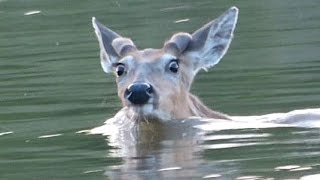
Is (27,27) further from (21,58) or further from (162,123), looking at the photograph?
(162,123)

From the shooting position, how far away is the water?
15.0 metres

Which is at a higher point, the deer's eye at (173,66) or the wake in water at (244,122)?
the deer's eye at (173,66)

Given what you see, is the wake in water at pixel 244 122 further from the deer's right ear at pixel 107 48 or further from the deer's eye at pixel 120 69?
the deer's right ear at pixel 107 48

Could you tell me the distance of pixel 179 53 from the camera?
18469 millimetres

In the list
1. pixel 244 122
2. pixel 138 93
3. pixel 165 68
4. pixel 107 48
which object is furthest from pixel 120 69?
pixel 244 122

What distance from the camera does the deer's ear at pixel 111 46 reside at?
18578 mm

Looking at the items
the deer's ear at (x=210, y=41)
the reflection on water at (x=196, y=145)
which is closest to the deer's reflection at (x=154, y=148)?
the reflection on water at (x=196, y=145)

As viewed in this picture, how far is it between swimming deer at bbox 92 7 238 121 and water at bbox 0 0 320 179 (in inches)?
17.4

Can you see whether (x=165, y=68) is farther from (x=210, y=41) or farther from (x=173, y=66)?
(x=210, y=41)

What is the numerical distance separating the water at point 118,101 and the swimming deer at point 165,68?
17.4 inches

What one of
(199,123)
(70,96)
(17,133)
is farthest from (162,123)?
(70,96)

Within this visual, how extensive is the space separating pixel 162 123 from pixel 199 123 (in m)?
0.53

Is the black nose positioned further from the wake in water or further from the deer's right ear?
the deer's right ear

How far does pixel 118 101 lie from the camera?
68.9 feet
